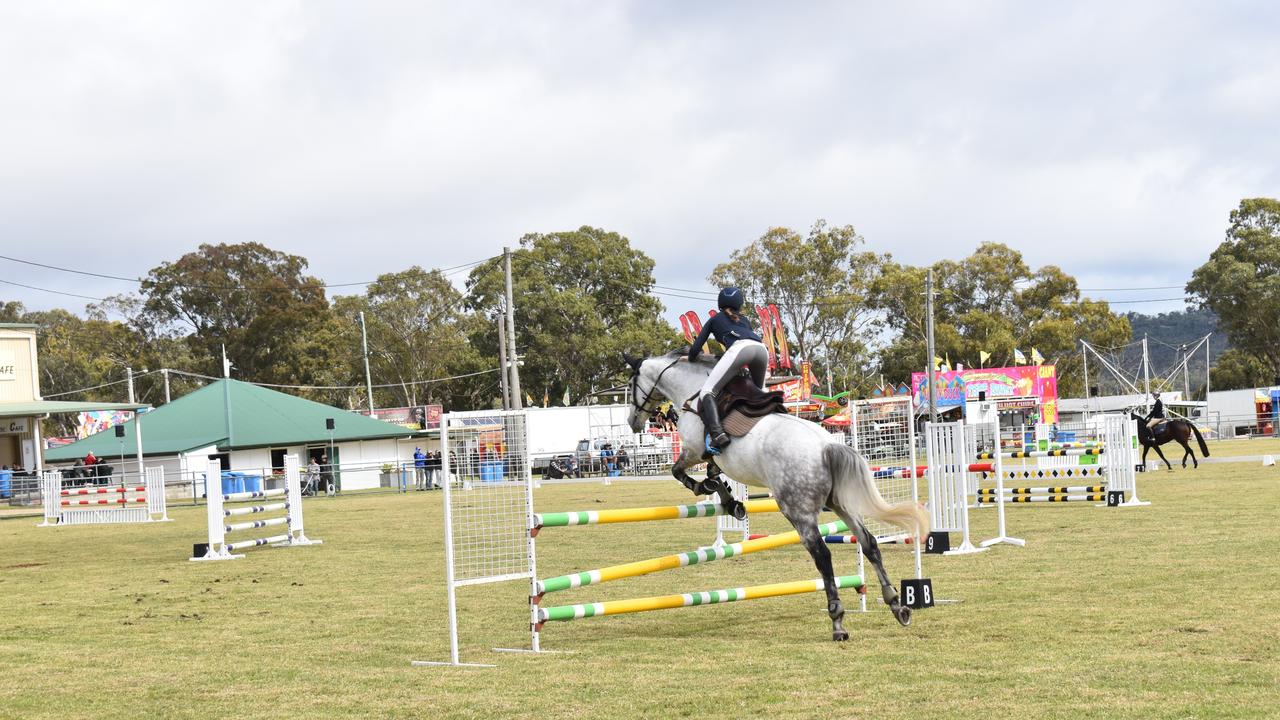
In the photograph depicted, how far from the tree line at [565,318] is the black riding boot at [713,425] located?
53697 mm

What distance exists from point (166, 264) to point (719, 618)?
72.0 meters

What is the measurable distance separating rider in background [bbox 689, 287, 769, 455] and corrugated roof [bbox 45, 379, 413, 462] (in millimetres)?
41134

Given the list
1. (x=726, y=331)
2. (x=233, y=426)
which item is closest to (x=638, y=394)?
(x=726, y=331)

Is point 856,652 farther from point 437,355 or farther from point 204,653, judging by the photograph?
point 437,355

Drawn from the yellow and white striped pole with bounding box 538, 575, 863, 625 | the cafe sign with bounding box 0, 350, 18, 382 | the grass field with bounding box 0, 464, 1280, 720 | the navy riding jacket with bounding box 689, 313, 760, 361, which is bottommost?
the grass field with bounding box 0, 464, 1280, 720

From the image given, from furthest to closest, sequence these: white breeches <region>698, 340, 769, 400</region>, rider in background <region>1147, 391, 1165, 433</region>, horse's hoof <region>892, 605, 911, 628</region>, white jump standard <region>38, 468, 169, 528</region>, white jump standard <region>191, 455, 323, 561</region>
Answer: rider in background <region>1147, 391, 1165, 433</region>
white jump standard <region>38, 468, 169, 528</region>
white jump standard <region>191, 455, 323, 561</region>
white breeches <region>698, 340, 769, 400</region>
horse's hoof <region>892, 605, 911, 628</region>

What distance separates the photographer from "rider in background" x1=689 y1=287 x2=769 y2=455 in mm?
8992

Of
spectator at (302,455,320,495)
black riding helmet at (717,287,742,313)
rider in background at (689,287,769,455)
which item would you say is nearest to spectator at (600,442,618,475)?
spectator at (302,455,320,495)

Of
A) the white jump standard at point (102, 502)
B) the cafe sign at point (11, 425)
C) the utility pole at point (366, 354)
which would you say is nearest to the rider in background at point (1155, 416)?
the white jump standard at point (102, 502)

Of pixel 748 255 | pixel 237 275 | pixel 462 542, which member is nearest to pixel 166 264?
pixel 237 275

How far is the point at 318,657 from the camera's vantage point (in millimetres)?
8789

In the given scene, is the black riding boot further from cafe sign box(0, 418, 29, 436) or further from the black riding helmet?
cafe sign box(0, 418, 29, 436)

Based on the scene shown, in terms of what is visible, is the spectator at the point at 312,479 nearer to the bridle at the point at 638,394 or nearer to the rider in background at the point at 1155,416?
the rider in background at the point at 1155,416

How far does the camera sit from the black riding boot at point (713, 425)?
895 cm
